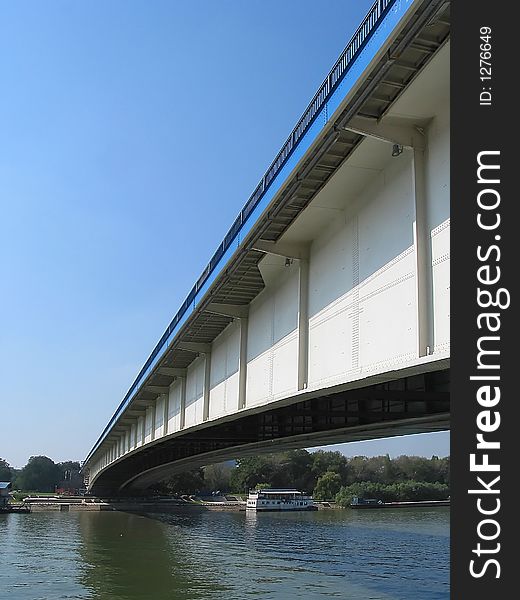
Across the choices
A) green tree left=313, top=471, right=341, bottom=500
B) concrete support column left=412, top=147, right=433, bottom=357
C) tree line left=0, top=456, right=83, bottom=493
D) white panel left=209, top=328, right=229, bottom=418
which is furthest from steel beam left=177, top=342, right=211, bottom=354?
tree line left=0, top=456, right=83, bottom=493

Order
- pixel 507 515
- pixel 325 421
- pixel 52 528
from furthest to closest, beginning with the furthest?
pixel 52 528, pixel 325 421, pixel 507 515

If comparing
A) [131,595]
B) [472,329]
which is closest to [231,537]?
[131,595]

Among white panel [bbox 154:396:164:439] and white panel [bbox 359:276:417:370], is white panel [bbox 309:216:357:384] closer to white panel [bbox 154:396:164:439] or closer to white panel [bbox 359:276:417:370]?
white panel [bbox 359:276:417:370]

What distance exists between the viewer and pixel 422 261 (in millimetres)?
10898

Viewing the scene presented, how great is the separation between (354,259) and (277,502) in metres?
88.5

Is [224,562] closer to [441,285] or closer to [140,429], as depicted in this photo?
[140,429]

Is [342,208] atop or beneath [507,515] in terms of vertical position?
atop

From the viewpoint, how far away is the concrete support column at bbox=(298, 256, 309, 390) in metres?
16.0

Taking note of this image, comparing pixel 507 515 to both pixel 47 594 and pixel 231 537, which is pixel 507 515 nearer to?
pixel 47 594

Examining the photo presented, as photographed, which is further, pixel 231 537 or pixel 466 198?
pixel 231 537

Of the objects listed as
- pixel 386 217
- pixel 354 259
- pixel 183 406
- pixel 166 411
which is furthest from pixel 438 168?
pixel 166 411

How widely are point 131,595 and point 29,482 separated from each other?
6175 inches

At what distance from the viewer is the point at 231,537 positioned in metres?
53.2

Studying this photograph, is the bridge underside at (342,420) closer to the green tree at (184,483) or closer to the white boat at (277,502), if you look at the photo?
the white boat at (277,502)
